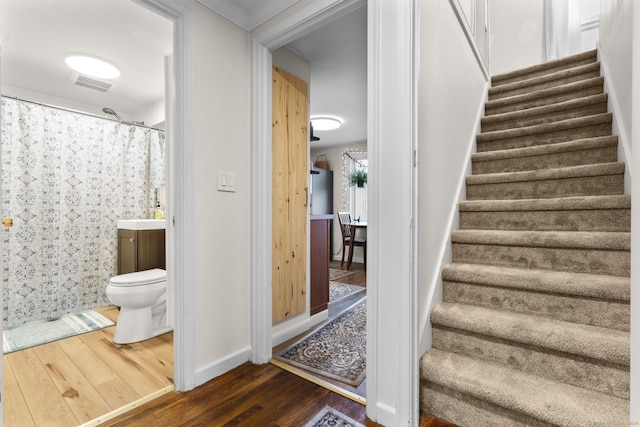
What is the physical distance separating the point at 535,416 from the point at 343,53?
261 cm

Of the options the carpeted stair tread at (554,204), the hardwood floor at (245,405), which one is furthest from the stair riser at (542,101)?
the hardwood floor at (245,405)

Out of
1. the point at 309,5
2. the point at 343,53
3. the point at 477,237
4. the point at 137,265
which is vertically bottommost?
the point at 137,265

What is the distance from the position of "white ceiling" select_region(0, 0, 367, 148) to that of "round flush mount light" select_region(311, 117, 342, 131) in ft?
1.54

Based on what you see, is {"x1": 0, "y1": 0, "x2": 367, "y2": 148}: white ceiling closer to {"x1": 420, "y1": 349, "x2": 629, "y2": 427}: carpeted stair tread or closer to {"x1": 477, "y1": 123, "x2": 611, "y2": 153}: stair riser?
{"x1": 477, "y1": 123, "x2": 611, "y2": 153}: stair riser

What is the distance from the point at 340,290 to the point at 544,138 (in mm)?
2494

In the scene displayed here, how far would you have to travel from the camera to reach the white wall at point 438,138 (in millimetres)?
1460

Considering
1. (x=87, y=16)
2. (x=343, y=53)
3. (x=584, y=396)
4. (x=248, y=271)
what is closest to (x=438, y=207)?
(x=584, y=396)

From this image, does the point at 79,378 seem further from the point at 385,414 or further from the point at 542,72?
the point at 542,72

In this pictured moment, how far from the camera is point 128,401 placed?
4.92ft

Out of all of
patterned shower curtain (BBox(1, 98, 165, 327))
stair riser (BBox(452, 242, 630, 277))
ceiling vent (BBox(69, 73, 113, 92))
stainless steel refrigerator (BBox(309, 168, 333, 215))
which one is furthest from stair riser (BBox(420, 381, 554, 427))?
stainless steel refrigerator (BBox(309, 168, 333, 215))

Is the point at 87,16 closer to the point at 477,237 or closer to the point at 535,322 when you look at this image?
the point at 477,237

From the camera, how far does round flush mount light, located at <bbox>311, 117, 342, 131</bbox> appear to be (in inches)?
168

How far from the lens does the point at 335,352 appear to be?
2.04 m

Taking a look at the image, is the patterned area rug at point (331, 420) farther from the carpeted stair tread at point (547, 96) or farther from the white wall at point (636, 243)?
the carpeted stair tread at point (547, 96)
